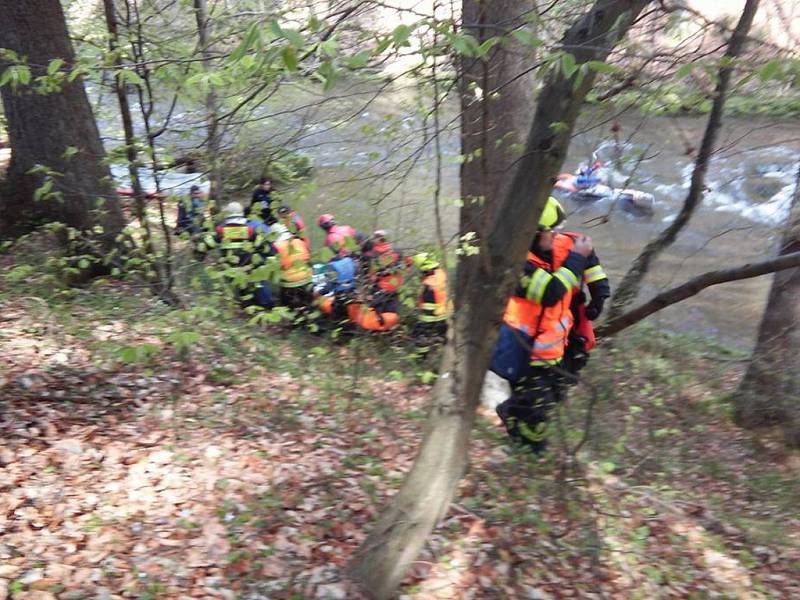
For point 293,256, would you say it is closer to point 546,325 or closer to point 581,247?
point 546,325

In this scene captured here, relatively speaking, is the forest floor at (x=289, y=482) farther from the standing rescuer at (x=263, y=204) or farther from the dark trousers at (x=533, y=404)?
the standing rescuer at (x=263, y=204)

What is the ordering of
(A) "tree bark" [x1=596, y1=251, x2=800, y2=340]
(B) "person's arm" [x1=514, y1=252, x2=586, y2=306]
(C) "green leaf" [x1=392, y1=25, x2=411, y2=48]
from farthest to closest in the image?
1. (B) "person's arm" [x1=514, y1=252, x2=586, y2=306]
2. (A) "tree bark" [x1=596, y1=251, x2=800, y2=340]
3. (C) "green leaf" [x1=392, y1=25, x2=411, y2=48]

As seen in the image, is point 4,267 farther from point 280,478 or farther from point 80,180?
point 280,478

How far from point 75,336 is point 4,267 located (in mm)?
1932

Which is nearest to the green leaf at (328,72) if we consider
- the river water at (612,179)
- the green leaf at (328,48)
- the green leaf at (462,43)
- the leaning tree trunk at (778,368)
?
the green leaf at (328,48)

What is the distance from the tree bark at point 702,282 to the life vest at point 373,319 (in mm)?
2723

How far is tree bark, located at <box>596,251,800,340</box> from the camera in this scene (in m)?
4.22

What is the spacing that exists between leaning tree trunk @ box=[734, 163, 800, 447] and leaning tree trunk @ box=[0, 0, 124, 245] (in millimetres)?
7540

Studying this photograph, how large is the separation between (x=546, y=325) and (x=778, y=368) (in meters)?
3.96

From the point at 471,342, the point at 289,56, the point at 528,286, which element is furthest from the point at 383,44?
the point at 528,286

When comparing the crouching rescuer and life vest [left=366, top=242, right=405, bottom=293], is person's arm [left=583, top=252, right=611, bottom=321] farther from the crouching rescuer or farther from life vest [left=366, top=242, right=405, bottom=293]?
life vest [left=366, top=242, right=405, bottom=293]

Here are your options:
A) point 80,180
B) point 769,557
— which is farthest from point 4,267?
point 769,557

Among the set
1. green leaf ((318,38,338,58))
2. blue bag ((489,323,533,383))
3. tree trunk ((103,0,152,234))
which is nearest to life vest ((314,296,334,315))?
tree trunk ((103,0,152,234))

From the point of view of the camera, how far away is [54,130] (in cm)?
684
